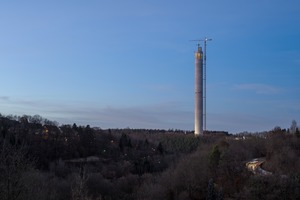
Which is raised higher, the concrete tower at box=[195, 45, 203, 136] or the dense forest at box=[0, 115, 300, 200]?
the concrete tower at box=[195, 45, 203, 136]

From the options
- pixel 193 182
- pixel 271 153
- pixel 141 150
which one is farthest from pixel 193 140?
pixel 193 182

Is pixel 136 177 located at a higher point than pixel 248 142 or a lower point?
lower

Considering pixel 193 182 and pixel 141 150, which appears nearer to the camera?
pixel 193 182

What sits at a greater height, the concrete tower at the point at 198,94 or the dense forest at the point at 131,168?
the concrete tower at the point at 198,94

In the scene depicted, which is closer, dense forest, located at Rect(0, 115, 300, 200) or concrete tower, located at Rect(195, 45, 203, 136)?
dense forest, located at Rect(0, 115, 300, 200)

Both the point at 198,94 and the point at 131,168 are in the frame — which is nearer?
the point at 131,168

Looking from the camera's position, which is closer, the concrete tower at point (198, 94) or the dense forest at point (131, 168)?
the dense forest at point (131, 168)

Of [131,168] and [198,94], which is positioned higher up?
[198,94]

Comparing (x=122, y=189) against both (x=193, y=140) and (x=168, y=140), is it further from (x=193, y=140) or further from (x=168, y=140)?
(x=168, y=140)
